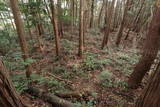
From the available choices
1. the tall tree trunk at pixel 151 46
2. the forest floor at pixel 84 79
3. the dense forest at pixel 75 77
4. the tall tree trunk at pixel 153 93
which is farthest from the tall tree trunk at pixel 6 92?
the tall tree trunk at pixel 151 46

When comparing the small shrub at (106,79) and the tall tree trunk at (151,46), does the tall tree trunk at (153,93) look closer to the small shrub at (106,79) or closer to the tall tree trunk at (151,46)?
the tall tree trunk at (151,46)

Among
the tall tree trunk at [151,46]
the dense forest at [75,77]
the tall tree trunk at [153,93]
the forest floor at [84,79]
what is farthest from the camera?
the forest floor at [84,79]

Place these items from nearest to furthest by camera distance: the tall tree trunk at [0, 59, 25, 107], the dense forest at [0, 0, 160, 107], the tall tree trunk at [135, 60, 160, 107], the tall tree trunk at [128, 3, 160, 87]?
the tall tree trunk at [135, 60, 160, 107] < the tall tree trunk at [0, 59, 25, 107] < the dense forest at [0, 0, 160, 107] < the tall tree trunk at [128, 3, 160, 87]

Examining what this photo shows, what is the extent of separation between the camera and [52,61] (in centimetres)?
768

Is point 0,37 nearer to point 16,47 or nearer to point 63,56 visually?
point 16,47

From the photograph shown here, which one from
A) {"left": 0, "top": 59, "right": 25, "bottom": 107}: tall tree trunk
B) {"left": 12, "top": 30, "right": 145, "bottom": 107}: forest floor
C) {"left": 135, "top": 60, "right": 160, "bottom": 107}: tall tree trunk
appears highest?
{"left": 135, "top": 60, "right": 160, "bottom": 107}: tall tree trunk

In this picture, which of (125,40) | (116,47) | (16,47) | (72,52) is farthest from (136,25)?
(16,47)

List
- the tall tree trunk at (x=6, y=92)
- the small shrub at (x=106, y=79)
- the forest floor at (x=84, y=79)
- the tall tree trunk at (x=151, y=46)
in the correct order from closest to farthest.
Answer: the tall tree trunk at (x=6, y=92) < the tall tree trunk at (x=151, y=46) < the forest floor at (x=84, y=79) < the small shrub at (x=106, y=79)

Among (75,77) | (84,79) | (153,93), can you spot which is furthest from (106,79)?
(153,93)

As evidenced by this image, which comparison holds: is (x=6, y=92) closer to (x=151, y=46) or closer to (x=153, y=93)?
(x=153, y=93)

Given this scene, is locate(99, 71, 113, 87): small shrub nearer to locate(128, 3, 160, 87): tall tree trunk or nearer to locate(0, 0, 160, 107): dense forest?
locate(0, 0, 160, 107): dense forest

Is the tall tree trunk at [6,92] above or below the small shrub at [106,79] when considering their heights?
above

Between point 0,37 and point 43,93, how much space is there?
708 cm

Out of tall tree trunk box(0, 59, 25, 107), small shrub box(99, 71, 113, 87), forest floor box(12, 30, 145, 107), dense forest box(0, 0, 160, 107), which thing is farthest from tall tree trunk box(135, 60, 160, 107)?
small shrub box(99, 71, 113, 87)
